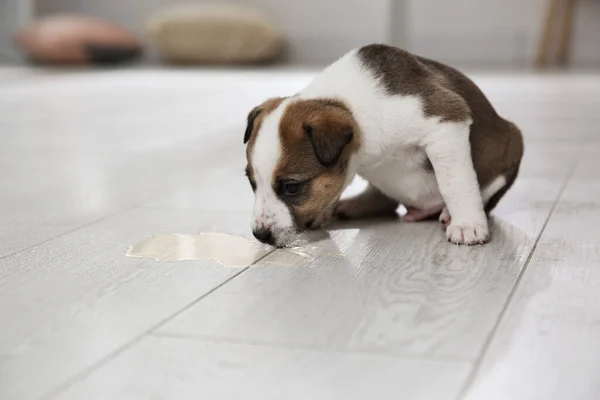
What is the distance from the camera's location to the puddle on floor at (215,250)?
202cm

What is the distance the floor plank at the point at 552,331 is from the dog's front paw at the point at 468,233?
132mm

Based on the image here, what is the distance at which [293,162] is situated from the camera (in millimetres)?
2078

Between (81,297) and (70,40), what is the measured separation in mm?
7310

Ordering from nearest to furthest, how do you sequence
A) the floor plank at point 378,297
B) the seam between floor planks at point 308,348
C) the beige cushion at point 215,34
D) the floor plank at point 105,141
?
the seam between floor planks at point 308,348 < the floor plank at point 378,297 < the floor plank at point 105,141 < the beige cushion at point 215,34

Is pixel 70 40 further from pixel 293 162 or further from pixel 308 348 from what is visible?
pixel 308 348

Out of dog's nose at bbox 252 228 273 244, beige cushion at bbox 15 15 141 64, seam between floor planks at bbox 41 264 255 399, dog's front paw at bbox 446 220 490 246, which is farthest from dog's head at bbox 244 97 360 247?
beige cushion at bbox 15 15 141 64

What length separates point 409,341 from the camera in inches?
57.4

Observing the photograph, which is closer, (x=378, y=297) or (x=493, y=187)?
(x=378, y=297)

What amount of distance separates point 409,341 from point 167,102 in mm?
4516

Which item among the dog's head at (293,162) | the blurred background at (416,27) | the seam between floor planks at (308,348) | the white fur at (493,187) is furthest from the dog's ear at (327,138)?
the blurred background at (416,27)

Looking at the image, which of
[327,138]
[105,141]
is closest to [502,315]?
[327,138]

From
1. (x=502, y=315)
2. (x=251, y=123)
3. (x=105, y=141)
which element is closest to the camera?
(x=502, y=315)

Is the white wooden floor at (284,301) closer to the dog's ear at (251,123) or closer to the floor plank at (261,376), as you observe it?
the floor plank at (261,376)

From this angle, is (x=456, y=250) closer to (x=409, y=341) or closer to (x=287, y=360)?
(x=409, y=341)
